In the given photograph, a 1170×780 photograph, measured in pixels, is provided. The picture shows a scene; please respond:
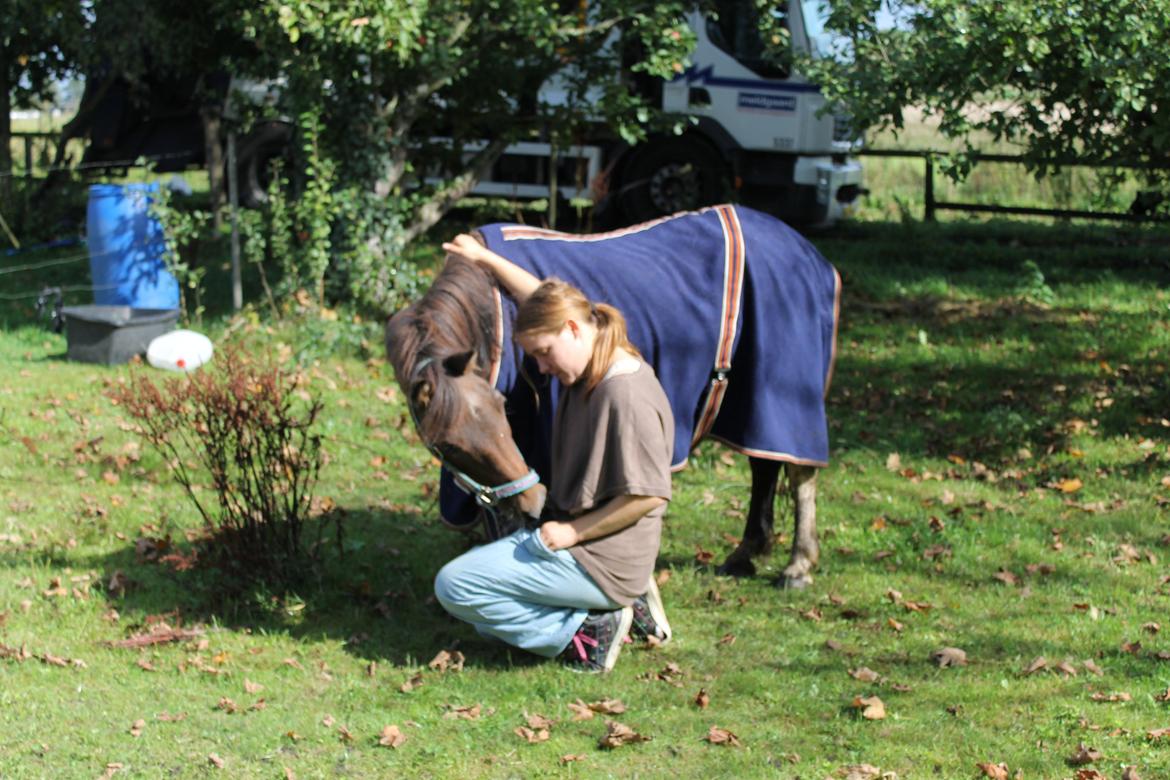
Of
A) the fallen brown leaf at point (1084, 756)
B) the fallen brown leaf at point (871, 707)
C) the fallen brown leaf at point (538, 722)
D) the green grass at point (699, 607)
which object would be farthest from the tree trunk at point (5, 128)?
the fallen brown leaf at point (1084, 756)

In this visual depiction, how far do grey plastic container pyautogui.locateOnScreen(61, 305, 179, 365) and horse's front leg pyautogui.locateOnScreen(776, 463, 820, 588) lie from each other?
5.50 m

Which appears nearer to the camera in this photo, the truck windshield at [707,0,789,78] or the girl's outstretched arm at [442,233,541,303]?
the girl's outstretched arm at [442,233,541,303]

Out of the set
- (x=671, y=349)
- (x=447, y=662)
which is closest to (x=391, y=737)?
(x=447, y=662)

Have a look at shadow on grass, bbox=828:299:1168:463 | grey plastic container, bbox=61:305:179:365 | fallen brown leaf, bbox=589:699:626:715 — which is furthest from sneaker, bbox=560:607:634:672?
grey plastic container, bbox=61:305:179:365

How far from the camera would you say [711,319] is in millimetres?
4840

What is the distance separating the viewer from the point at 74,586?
518 centimetres

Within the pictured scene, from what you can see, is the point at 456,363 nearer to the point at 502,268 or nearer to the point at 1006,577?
the point at 502,268

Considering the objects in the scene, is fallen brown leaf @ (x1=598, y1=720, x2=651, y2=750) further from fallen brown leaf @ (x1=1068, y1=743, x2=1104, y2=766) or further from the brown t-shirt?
fallen brown leaf @ (x1=1068, y1=743, x2=1104, y2=766)

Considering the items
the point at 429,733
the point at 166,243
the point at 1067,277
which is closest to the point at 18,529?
the point at 429,733

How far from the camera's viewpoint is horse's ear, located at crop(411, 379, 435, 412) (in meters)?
3.94

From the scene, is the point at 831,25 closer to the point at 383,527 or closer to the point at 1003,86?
the point at 1003,86

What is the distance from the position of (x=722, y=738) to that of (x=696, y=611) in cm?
119

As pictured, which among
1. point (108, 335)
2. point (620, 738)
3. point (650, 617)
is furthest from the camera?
point (108, 335)

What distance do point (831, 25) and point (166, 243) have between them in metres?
5.79
